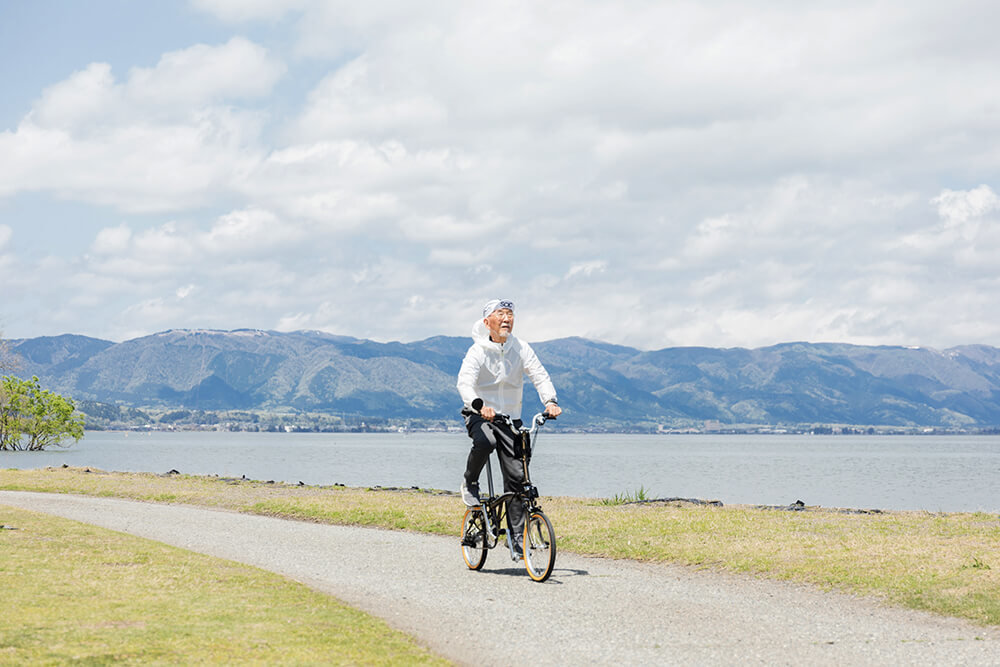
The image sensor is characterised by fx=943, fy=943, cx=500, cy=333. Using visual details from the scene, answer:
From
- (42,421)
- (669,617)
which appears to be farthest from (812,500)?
(42,421)

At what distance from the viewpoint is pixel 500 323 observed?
40.0ft

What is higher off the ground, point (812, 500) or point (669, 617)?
point (669, 617)

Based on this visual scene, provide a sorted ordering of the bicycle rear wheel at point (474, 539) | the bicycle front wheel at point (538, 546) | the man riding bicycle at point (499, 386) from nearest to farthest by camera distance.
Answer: the bicycle front wheel at point (538, 546) → the man riding bicycle at point (499, 386) → the bicycle rear wheel at point (474, 539)

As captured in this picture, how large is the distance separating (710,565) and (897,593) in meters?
3.00

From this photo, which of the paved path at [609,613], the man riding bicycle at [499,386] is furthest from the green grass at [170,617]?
the man riding bicycle at [499,386]

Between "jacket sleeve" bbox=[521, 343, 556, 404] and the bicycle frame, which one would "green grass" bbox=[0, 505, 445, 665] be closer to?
the bicycle frame

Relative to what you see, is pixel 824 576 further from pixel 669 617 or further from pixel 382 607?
pixel 382 607

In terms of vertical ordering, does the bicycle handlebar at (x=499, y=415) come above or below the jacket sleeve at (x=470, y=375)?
below

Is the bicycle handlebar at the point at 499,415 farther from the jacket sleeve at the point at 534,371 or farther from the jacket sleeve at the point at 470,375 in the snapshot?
the jacket sleeve at the point at 534,371

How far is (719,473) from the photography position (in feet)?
302

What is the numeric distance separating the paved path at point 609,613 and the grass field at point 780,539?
60 centimetres

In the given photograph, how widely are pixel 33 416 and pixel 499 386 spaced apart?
86.5 m

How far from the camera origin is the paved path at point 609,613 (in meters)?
8.16

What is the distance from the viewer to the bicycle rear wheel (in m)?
12.6
